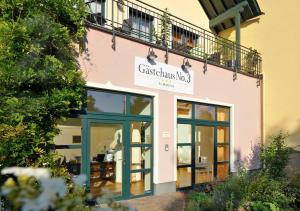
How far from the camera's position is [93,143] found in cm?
831

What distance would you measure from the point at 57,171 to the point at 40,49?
7.06ft

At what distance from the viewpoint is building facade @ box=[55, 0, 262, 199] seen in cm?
830

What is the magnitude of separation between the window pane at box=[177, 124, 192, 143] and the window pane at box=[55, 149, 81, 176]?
144 inches

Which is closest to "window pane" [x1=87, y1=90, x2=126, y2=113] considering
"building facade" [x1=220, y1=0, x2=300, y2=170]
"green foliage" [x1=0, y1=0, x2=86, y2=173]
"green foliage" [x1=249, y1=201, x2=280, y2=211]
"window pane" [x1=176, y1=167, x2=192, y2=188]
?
"green foliage" [x1=0, y1=0, x2=86, y2=173]

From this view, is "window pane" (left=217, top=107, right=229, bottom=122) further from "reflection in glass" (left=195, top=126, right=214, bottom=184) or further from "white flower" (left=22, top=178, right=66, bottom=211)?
"white flower" (left=22, top=178, right=66, bottom=211)

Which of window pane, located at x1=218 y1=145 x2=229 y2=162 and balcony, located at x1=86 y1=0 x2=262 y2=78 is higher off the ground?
balcony, located at x1=86 y1=0 x2=262 y2=78

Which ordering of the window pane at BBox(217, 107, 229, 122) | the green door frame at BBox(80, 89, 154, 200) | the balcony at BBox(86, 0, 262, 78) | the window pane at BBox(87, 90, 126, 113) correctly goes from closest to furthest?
the green door frame at BBox(80, 89, 154, 200), the window pane at BBox(87, 90, 126, 113), the balcony at BBox(86, 0, 262, 78), the window pane at BBox(217, 107, 229, 122)

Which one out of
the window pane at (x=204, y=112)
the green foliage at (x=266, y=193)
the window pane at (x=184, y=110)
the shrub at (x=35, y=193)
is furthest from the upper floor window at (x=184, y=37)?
the shrub at (x=35, y=193)

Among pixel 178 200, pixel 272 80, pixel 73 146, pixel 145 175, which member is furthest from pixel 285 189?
pixel 272 80

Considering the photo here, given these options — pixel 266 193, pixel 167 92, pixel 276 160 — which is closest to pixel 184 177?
pixel 167 92

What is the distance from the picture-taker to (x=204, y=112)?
11922 mm

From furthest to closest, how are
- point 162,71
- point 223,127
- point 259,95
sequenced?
point 259,95 < point 223,127 < point 162,71

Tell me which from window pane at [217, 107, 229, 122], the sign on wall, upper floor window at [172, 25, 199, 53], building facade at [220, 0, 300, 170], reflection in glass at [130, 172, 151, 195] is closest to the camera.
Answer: reflection in glass at [130, 172, 151, 195]

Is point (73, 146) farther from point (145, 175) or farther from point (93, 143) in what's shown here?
point (145, 175)
